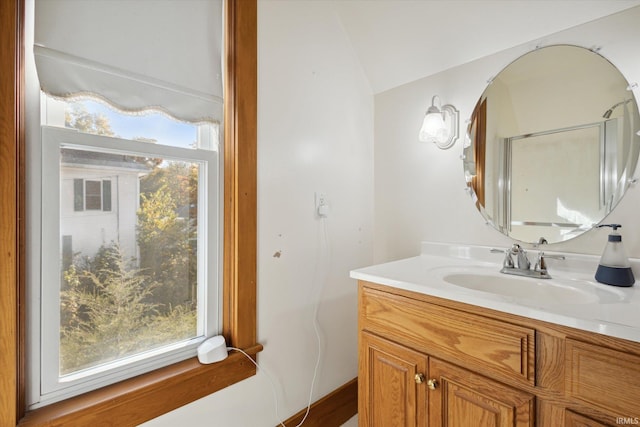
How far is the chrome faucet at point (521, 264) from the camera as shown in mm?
1110

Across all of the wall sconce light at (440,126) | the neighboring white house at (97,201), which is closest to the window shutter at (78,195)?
the neighboring white house at (97,201)

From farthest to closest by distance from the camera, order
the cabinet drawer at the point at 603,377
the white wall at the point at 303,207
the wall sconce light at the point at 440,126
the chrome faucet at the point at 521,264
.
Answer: the wall sconce light at the point at 440,126, the white wall at the point at 303,207, the chrome faucet at the point at 521,264, the cabinet drawer at the point at 603,377

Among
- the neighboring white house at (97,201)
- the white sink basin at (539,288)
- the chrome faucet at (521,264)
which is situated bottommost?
the white sink basin at (539,288)

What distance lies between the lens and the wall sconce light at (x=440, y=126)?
1.40m

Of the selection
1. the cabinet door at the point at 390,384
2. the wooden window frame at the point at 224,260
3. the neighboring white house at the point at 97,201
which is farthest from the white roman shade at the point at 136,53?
the cabinet door at the point at 390,384

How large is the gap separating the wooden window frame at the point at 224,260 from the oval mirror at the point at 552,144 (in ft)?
3.41

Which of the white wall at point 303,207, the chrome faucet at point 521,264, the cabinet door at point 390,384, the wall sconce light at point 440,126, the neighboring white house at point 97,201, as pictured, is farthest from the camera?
the wall sconce light at point 440,126

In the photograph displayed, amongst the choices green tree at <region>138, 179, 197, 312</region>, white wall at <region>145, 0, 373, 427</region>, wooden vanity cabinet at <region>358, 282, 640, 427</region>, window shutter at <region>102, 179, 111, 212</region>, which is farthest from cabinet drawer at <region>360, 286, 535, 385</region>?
window shutter at <region>102, 179, 111, 212</region>

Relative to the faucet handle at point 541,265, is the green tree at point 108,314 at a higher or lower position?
lower

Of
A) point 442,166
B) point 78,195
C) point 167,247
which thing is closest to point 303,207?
point 167,247

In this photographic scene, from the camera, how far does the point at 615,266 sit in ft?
3.15

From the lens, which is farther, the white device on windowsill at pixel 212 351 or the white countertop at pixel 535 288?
the white device on windowsill at pixel 212 351

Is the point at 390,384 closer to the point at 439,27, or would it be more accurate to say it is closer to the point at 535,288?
the point at 535,288

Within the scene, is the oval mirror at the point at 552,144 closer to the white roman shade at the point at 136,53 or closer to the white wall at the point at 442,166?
the white wall at the point at 442,166
